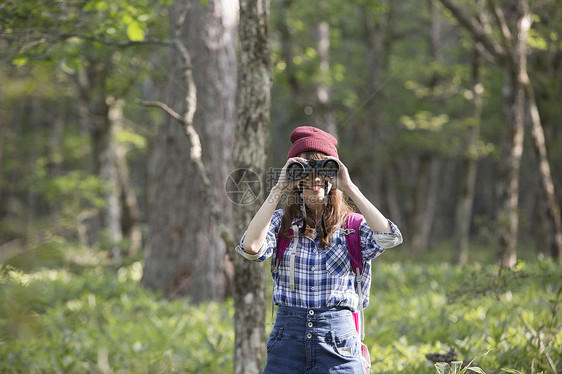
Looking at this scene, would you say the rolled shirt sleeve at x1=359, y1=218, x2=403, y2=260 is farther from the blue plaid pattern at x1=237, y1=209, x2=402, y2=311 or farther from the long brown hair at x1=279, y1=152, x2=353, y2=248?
the long brown hair at x1=279, y1=152, x2=353, y2=248

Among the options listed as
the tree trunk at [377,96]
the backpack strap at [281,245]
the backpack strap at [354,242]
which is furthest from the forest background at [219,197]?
the backpack strap at [354,242]

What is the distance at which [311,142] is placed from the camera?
2.57 meters

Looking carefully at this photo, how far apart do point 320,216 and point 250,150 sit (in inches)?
39.6

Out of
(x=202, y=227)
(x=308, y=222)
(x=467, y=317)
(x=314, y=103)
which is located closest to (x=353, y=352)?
(x=308, y=222)

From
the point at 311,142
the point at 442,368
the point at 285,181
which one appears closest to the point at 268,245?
the point at 285,181

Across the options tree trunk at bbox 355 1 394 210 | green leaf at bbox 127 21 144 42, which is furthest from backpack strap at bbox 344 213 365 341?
tree trunk at bbox 355 1 394 210

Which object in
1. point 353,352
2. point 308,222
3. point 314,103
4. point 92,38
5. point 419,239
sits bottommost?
point 419,239

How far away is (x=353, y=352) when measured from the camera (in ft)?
8.38

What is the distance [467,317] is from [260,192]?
3.28 metres

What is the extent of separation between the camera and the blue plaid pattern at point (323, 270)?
2.56m

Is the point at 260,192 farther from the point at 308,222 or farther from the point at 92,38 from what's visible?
the point at 92,38

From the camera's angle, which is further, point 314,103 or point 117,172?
point 117,172

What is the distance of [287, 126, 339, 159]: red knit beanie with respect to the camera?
2.56 meters

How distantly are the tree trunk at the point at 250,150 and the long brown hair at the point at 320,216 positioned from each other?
31.9 inches
